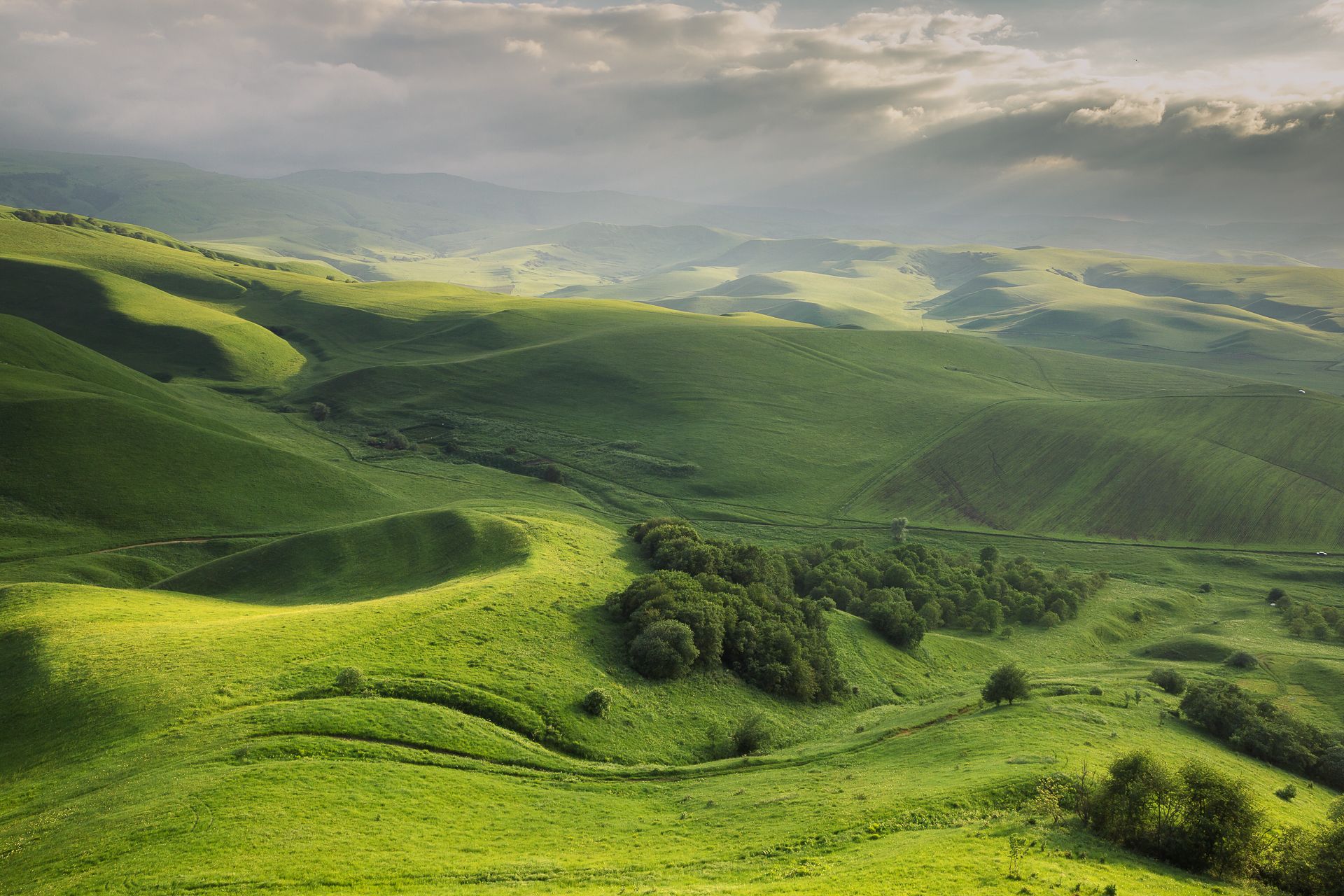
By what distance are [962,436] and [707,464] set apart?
201 ft

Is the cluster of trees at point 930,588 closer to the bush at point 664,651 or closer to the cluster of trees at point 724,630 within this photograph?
the cluster of trees at point 724,630

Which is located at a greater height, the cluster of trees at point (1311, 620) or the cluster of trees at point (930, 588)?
the cluster of trees at point (1311, 620)

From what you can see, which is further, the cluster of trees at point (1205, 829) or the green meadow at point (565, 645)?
the green meadow at point (565, 645)

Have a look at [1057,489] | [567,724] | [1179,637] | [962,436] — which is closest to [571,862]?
[567,724]

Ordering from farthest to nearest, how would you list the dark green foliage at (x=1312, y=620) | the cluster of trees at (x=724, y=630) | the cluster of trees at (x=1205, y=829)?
the dark green foliage at (x=1312, y=620)
the cluster of trees at (x=724, y=630)
the cluster of trees at (x=1205, y=829)

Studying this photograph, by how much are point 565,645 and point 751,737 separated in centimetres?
1544

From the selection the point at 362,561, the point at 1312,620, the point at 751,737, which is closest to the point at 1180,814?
the point at 751,737

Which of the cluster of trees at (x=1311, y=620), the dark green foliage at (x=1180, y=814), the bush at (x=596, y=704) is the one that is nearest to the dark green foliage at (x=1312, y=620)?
the cluster of trees at (x=1311, y=620)

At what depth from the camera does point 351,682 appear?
1697 inches

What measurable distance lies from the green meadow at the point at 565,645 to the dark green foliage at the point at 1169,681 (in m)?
2.38

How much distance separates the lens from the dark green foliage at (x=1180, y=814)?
31.0 meters

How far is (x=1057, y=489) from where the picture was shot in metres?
142

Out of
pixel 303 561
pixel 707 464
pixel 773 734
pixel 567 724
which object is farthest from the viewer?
pixel 707 464

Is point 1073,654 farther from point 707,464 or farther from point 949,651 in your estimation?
point 707,464
